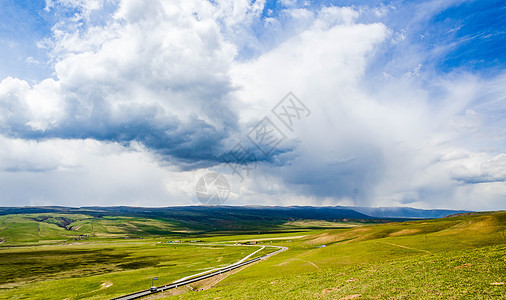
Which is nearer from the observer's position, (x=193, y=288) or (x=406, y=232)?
(x=193, y=288)

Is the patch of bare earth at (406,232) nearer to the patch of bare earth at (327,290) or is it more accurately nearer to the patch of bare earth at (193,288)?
the patch of bare earth at (193,288)

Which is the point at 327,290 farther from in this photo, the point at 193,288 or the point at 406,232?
the point at 406,232

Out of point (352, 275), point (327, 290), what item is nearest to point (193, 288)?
point (352, 275)

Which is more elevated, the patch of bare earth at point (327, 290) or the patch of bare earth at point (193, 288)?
the patch of bare earth at point (327, 290)

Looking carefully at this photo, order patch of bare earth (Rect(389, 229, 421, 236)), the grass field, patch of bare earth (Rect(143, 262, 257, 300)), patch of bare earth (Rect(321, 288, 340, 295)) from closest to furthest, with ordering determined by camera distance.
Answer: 1. the grass field
2. patch of bare earth (Rect(321, 288, 340, 295))
3. patch of bare earth (Rect(143, 262, 257, 300))
4. patch of bare earth (Rect(389, 229, 421, 236))

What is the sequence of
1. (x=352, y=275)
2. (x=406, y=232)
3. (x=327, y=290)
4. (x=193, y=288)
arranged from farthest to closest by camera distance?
(x=406, y=232) → (x=193, y=288) → (x=352, y=275) → (x=327, y=290)

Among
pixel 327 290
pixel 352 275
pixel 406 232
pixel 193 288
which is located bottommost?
pixel 193 288

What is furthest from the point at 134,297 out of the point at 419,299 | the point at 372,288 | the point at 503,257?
the point at 503,257

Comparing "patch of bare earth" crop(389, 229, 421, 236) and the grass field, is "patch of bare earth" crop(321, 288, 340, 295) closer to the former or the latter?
the grass field

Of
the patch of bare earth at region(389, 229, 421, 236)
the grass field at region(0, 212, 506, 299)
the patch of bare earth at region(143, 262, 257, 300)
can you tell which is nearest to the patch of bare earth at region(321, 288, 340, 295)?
the grass field at region(0, 212, 506, 299)

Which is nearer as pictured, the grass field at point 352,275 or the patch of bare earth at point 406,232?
the grass field at point 352,275

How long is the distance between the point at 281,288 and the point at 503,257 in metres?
31.1

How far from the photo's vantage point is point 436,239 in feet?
234

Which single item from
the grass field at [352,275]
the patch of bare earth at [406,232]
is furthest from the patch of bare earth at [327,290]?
the patch of bare earth at [406,232]
